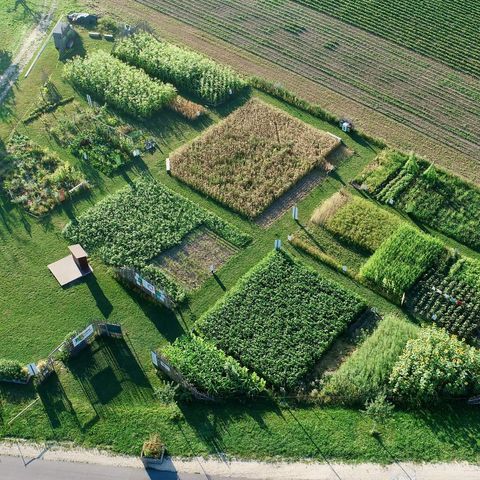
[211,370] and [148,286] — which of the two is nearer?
[211,370]

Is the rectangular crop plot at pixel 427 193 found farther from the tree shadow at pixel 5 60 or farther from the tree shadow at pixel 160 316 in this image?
the tree shadow at pixel 5 60

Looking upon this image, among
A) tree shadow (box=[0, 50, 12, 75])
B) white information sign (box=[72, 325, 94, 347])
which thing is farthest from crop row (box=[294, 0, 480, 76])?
white information sign (box=[72, 325, 94, 347])

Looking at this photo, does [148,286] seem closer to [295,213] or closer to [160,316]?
[160,316]

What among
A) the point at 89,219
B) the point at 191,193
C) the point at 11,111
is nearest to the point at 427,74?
the point at 191,193

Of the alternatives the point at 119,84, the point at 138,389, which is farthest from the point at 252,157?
the point at 138,389

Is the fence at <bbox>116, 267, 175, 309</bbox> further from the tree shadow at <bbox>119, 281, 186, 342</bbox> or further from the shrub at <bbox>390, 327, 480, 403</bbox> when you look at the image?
the shrub at <bbox>390, 327, 480, 403</bbox>

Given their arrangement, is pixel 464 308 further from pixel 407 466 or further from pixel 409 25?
pixel 409 25
